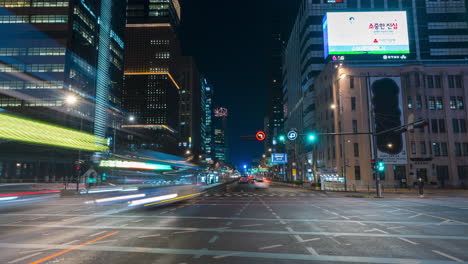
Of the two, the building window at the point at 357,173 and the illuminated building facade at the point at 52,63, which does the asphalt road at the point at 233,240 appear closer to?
the building window at the point at 357,173

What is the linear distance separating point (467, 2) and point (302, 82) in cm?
4253

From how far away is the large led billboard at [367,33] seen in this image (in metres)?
56.2

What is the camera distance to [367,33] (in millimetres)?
56781

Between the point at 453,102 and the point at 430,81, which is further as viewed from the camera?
the point at 430,81

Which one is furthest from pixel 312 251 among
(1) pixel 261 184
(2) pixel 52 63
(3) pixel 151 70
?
(3) pixel 151 70

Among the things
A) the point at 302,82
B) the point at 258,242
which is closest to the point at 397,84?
the point at 302,82

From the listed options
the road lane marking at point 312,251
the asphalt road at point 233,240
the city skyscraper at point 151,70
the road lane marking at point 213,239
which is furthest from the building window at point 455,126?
the city skyscraper at point 151,70

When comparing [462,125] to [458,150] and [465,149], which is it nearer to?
[465,149]

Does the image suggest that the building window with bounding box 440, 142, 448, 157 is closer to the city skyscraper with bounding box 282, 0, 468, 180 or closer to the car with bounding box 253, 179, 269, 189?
the city skyscraper with bounding box 282, 0, 468, 180

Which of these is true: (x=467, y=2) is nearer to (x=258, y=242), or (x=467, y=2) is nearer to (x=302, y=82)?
(x=302, y=82)

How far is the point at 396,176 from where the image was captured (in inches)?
2066

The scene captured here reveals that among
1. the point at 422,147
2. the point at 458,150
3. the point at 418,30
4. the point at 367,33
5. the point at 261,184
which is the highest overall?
the point at 418,30

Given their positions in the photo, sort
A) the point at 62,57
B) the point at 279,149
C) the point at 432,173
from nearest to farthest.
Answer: the point at 432,173
the point at 62,57
the point at 279,149

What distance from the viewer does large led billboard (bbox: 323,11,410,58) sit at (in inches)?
2213
